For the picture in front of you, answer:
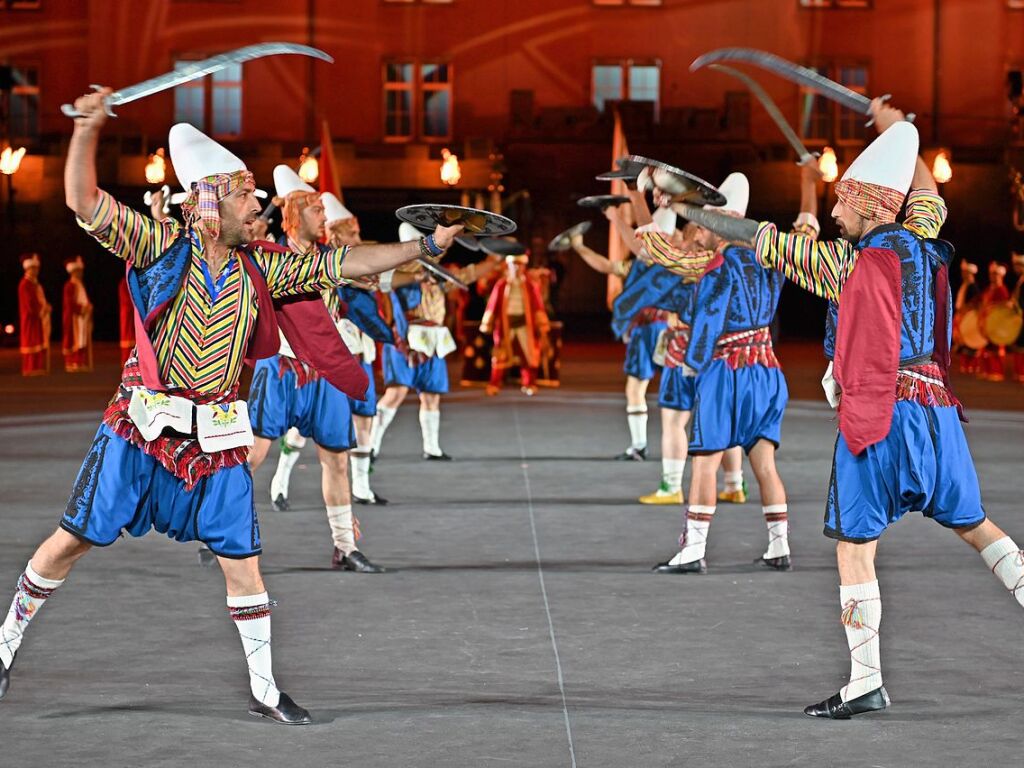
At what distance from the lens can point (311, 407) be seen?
917 centimetres

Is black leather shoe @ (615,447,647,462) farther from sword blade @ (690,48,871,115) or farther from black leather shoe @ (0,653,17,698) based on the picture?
black leather shoe @ (0,653,17,698)

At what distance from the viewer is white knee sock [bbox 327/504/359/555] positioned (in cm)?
913

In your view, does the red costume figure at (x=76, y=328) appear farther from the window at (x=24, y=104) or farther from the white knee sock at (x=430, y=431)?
the window at (x=24, y=104)

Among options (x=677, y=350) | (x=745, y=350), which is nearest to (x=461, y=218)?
(x=745, y=350)

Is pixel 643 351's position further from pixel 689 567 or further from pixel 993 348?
pixel 993 348

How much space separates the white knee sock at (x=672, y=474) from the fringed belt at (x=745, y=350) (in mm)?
2488

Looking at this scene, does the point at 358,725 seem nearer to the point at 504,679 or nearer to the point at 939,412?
the point at 504,679

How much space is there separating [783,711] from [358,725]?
1.54 meters

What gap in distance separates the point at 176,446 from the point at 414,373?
8512mm

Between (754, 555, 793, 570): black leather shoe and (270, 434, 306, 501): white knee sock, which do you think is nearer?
(754, 555, 793, 570): black leather shoe

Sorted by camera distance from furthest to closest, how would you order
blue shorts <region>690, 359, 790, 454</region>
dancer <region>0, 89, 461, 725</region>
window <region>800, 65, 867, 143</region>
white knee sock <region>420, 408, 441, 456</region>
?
1. window <region>800, 65, 867, 143</region>
2. white knee sock <region>420, 408, 441, 456</region>
3. blue shorts <region>690, 359, 790, 454</region>
4. dancer <region>0, 89, 461, 725</region>

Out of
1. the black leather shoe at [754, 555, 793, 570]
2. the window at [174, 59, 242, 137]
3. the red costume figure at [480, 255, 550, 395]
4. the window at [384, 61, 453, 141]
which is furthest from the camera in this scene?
the window at [384, 61, 453, 141]

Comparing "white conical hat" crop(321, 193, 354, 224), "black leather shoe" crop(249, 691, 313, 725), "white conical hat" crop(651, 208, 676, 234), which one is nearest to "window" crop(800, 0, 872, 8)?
"white conical hat" crop(651, 208, 676, 234)

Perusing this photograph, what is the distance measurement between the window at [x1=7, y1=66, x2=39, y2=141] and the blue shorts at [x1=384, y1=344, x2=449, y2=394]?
27.2 meters
